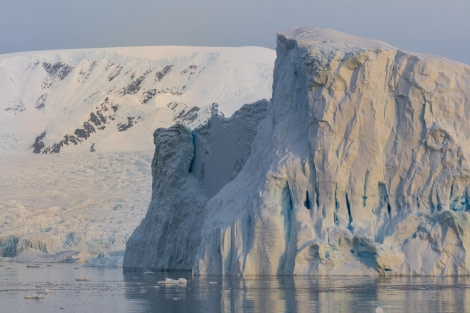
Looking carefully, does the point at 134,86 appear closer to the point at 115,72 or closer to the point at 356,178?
the point at 115,72

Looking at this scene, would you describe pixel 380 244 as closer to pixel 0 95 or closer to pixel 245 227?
pixel 245 227

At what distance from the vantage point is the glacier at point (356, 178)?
26953mm

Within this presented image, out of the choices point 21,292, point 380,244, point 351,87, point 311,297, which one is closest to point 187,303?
point 311,297

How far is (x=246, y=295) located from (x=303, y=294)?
1140mm

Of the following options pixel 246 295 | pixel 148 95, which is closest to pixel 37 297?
pixel 246 295

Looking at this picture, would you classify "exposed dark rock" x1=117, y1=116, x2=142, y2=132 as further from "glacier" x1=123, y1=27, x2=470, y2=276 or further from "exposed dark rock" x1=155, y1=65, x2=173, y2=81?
"glacier" x1=123, y1=27, x2=470, y2=276

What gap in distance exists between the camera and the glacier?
27.0 m

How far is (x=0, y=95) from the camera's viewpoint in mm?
80438

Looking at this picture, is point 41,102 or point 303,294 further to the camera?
point 41,102

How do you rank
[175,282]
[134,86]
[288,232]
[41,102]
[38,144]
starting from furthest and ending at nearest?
[41,102] < [134,86] < [38,144] < [288,232] < [175,282]

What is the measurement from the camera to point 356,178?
28203 mm

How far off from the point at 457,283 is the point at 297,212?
535 centimetres

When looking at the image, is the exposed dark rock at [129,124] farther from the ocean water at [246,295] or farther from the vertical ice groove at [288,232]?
the vertical ice groove at [288,232]

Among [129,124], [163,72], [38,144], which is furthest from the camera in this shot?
[163,72]
